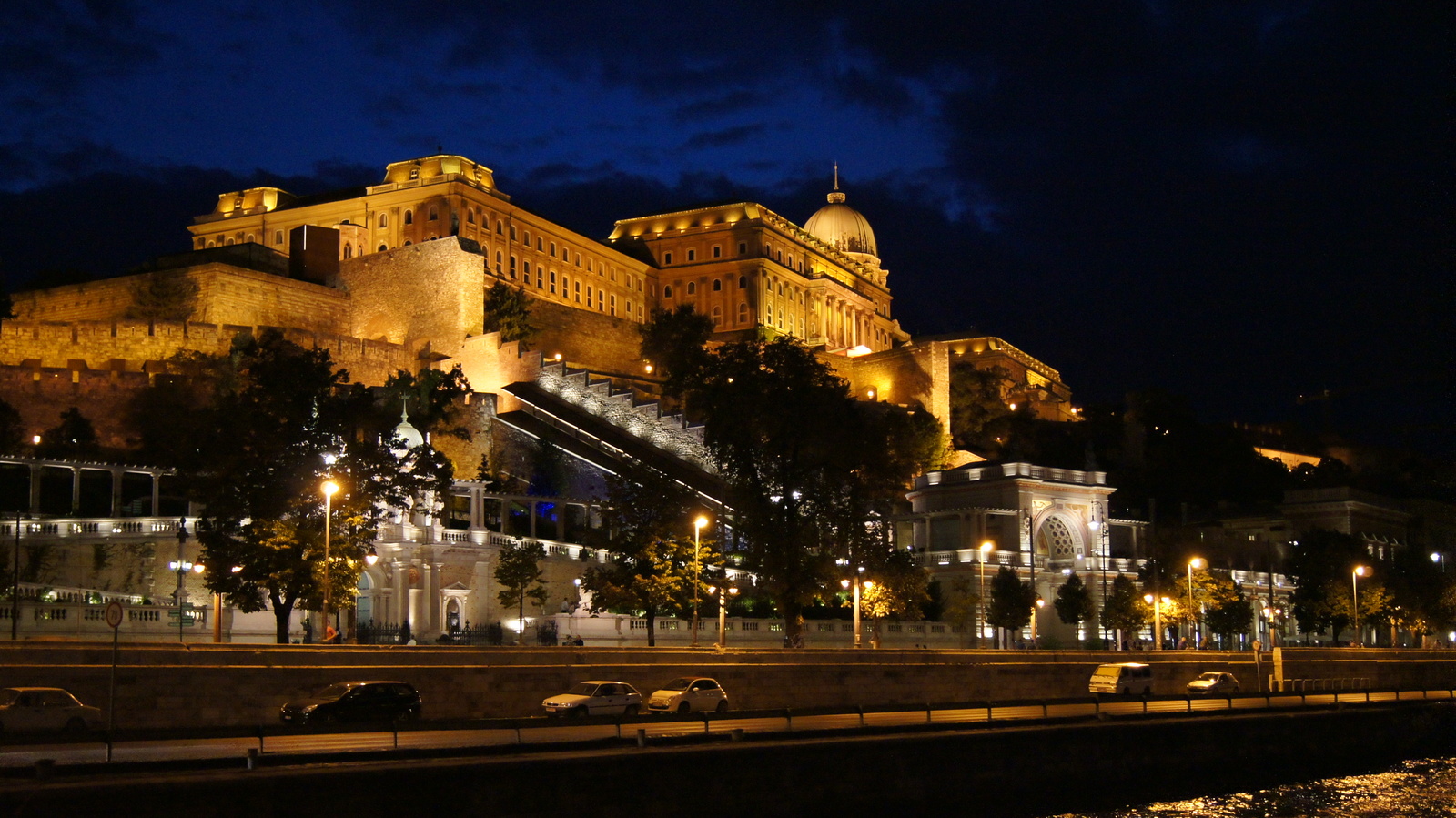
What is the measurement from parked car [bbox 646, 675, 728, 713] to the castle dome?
473 ft

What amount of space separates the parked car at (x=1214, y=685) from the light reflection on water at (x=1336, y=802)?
582cm

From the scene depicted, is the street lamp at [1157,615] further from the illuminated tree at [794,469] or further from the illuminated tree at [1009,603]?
the illuminated tree at [794,469]

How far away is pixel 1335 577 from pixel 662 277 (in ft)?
259

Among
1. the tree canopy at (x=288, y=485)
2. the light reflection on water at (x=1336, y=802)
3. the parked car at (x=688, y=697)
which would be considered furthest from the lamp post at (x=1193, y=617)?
the parked car at (x=688, y=697)

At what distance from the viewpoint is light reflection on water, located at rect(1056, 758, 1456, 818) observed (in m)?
35.6

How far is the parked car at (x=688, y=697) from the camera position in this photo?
34.6m

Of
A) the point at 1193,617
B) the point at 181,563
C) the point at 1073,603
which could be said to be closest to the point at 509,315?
the point at 1073,603

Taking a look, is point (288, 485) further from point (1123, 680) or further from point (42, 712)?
point (1123, 680)

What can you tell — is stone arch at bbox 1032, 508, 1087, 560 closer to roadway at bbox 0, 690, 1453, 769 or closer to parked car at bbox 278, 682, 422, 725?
roadway at bbox 0, 690, 1453, 769

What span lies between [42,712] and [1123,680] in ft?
98.8

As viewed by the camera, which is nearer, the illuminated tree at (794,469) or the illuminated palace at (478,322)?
the illuminated tree at (794,469)

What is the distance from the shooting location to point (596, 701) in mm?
33000

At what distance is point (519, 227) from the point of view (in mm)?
128000

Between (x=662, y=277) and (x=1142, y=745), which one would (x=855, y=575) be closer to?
(x=1142, y=745)
